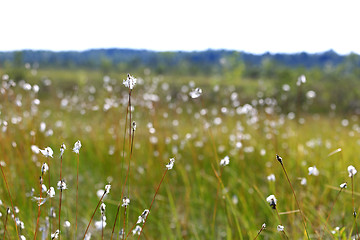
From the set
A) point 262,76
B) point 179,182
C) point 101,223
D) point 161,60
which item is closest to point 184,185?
point 179,182

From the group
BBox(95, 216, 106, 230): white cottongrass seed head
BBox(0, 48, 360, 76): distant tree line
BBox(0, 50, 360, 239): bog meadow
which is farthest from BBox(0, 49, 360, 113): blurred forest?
BBox(95, 216, 106, 230): white cottongrass seed head

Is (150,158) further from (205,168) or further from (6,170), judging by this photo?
(6,170)

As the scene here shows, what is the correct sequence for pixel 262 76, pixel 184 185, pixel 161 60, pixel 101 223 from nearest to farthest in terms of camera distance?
pixel 101 223, pixel 184 185, pixel 262 76, pixel 161 60

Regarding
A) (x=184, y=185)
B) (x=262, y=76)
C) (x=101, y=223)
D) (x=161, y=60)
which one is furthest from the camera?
(x=161, y=60)

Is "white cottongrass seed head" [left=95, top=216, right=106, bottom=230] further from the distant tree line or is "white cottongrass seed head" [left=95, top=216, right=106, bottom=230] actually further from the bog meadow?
the distant tree line

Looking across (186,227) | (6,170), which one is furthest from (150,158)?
(6,170)

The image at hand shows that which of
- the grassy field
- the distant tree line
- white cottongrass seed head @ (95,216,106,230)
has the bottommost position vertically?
the grassy field

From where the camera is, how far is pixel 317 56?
4267 inches

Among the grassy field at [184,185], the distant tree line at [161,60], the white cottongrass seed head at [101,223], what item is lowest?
the grassy field at [184,185]

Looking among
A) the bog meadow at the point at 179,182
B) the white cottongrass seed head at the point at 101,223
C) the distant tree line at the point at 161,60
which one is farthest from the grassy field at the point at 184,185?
the distant tree line at the point at 161,60

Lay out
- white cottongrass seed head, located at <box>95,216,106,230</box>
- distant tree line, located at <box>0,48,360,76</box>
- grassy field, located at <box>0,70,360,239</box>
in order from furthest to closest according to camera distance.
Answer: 1. distant tree line, located at <box>0,48,360,76</box>
2. grassy field, located at <box>0,70,360,239</box>
3. white cottongrass seed head, located at <box>95,216,106,230</box>

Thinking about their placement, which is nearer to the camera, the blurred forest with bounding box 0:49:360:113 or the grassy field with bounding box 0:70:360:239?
the grassy field with bounding box 0:70:360:239

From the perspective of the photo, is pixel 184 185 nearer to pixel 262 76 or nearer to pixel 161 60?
pixel 262 76

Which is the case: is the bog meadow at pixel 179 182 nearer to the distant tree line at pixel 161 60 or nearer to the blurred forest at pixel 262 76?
the blurred forest at pixel 262 76
